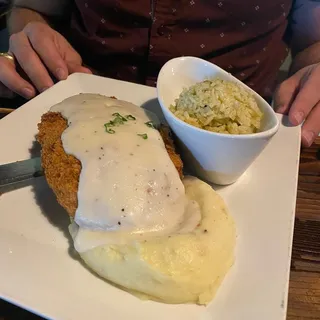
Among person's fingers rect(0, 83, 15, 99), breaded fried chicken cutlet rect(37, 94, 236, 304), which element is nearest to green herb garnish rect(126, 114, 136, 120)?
breaded fried chicken cutlet rect(37, 94, 236, 304)

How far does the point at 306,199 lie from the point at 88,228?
0.69 metres

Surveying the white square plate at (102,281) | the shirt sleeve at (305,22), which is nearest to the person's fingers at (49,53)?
the white square plate at (102,281)

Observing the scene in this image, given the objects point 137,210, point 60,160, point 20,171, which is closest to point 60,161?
point 60,160

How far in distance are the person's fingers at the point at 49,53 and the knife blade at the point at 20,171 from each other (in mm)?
475

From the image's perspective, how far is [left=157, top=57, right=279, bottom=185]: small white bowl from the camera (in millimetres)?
1098

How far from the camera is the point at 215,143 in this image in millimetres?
1106

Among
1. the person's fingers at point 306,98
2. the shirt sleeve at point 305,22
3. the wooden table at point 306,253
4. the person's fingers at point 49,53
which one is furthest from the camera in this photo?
the shirt sleeve at point 305,22

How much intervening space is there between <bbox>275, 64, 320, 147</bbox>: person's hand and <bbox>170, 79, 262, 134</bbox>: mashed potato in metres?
0.30

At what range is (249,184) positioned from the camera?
48.8 inches

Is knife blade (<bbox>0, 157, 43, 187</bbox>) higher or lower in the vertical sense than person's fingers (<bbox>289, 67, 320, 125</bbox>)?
higher

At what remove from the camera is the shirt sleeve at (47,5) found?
6.50 feet

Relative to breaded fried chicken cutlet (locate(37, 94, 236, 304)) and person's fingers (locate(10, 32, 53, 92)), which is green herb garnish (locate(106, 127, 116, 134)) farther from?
person's fingers (locate(10, 32, 53, 92))

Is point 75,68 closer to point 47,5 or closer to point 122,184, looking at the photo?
point 47,5

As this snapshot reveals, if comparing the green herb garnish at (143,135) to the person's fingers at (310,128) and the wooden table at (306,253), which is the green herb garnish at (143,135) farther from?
the person's fingers at (310,128)
